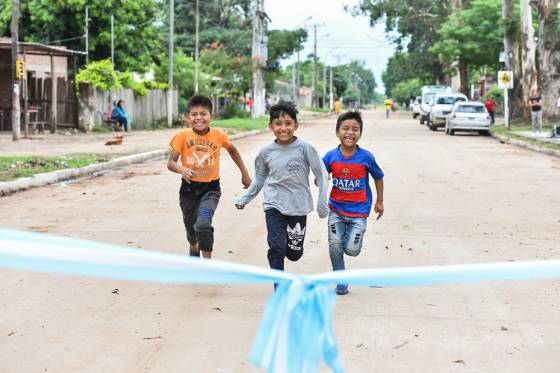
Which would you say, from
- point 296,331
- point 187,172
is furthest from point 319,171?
point 296,331

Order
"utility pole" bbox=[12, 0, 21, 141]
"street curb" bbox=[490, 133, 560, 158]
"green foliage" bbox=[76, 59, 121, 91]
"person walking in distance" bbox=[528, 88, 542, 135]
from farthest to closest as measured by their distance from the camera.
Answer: "green foliage" bbox=[76, 59, 121, 91] → "person walking in distance" bbox=[528, 88, 542, 135] → "utility pole" bbox=[12, 0, 21, 141] → "street curb" bbox=[490, 133, 560, 158]

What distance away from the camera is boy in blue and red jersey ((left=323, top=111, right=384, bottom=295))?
6.29 metres

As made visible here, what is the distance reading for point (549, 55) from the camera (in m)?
34.0

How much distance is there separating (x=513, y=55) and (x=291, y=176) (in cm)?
3494

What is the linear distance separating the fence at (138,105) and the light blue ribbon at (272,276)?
32.3m

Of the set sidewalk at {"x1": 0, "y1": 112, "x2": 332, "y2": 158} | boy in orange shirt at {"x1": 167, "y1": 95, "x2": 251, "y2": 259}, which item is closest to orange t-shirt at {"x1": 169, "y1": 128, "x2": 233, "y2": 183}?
boy in orange shirt at {"x1": 167, "y1": 95, "x2": 251, "y2": 259}

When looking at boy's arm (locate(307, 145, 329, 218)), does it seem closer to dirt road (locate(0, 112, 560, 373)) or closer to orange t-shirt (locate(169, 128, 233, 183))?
dirt road (locate(0, 112, 560, 373))

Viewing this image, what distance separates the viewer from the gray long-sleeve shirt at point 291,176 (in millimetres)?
6078

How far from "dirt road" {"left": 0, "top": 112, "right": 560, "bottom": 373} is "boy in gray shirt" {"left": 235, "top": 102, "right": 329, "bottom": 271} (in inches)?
18.0

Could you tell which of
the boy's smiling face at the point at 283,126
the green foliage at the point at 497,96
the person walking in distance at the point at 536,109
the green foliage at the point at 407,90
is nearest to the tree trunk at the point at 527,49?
the person walking in distance at the point at 536,109

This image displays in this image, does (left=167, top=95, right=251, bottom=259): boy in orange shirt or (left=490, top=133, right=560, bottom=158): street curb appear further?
(left=490, top=133, right=560, bottom=158): street curb

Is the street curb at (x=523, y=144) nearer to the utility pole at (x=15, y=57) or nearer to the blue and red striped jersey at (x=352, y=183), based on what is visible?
the utility pole at (x=15, y=57)

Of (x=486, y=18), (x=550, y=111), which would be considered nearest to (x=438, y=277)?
(x=550, y=111)

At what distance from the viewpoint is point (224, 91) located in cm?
5025
